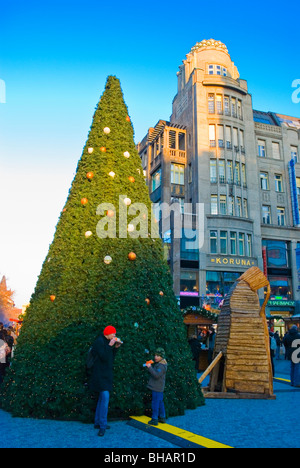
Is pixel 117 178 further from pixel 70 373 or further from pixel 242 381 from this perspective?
pixel 242 381

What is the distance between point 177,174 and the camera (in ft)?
121

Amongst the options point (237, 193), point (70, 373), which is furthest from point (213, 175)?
point (70, 373)

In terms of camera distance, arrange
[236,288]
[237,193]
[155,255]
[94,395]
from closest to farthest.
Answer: [94,395] < [155,255] < [236,288] < [237,193]

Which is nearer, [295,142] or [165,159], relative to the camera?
[165,159]

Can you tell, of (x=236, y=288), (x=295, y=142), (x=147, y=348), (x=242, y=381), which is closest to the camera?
(x=147, y=348)

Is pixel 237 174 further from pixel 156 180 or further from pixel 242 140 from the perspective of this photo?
pixel 156 180

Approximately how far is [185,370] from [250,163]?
32.7 meters

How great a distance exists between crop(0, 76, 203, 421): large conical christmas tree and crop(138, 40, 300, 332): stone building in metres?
23.8

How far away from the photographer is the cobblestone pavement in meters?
4.54

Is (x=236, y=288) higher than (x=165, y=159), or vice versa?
(x=165, y=159)

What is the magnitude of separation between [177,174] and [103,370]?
32921mm

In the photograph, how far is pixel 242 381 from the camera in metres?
8.46

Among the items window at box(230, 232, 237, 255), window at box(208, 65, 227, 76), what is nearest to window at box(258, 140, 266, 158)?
window at box(208, 65, 227, 76)

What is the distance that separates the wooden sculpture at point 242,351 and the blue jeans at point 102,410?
3.89 metres
